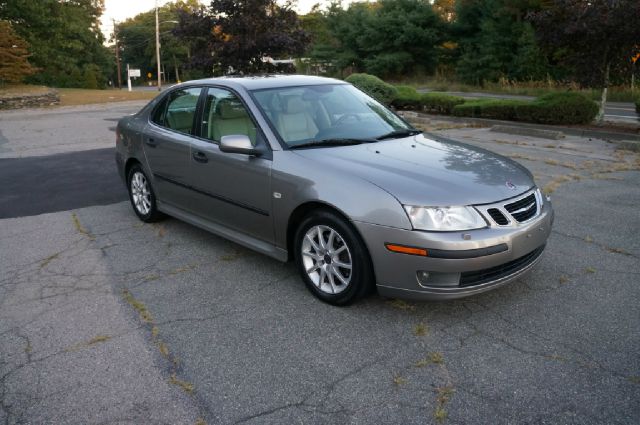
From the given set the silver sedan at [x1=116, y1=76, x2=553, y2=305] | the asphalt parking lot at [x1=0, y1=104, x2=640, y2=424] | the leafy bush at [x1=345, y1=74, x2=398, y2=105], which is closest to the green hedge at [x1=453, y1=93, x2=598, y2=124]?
the leafy bush at [x1=345, y1=74, x2=398, y2=105]

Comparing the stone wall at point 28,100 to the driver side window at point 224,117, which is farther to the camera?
the stone wall at point 28,100

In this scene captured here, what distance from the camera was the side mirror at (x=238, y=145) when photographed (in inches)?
162

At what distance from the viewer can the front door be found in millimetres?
4211

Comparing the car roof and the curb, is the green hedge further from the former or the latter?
the car roof

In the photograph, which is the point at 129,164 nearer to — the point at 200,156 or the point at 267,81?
the point at 200,156

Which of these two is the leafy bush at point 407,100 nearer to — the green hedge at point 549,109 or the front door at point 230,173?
the green hedge at point 549,109

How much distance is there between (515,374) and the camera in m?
2.97

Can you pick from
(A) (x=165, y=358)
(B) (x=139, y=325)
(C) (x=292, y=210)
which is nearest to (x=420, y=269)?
(C) (x=292, y=210)

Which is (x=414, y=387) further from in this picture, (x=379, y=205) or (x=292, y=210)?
(x=292, y=210)

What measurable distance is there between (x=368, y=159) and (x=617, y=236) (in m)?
2.82

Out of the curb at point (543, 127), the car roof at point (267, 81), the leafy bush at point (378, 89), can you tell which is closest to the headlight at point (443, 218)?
the car roof at point (267, 81)

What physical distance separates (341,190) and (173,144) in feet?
7.24

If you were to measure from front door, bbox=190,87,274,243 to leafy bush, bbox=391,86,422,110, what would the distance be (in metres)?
13.0

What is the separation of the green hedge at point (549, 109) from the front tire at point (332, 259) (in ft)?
34.8
